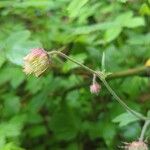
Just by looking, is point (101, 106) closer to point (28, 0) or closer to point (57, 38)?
point (57, 38)

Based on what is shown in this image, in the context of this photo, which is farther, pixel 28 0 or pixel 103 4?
pixel 103 4

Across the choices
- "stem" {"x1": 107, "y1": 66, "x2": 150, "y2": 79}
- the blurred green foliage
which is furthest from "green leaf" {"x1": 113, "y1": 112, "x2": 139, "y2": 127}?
"stem" {"x1": 107, "y1": 66, "x2": 150, "y2": 79}

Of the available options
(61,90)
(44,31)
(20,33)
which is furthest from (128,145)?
(44,31)

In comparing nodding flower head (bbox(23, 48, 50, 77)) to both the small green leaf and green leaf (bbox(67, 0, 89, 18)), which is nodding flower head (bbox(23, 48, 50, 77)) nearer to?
green leaf (bbox(67, 0, 89, 18))

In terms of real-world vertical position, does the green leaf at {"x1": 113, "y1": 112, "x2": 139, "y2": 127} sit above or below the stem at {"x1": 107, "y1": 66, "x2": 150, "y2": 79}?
below

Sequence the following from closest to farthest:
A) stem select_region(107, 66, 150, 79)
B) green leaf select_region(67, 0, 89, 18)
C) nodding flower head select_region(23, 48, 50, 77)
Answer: nodding flower head select_region(23, 48, 50, 77)
green leaf select_region(67, 0, 89, 18)
stem select_region(107, 66, 150, 79)
